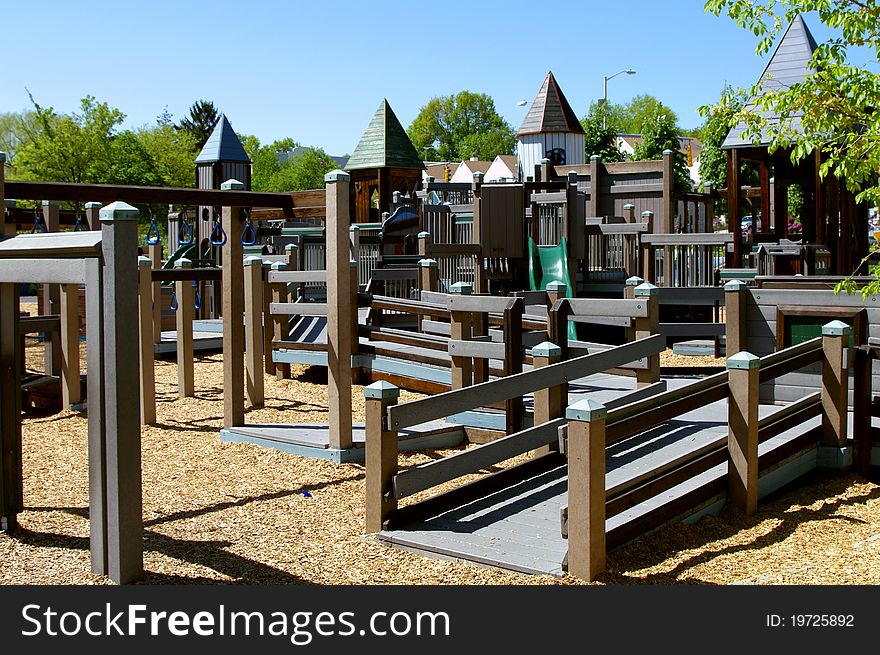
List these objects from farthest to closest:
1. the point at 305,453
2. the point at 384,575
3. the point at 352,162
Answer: the point at 352,162 < the point at 305,453 < the point at 384,575

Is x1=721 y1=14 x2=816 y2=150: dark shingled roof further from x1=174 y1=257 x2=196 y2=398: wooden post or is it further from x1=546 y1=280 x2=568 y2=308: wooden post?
x1=174 y1=257 x2=196 y2=398: wooden post

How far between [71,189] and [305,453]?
3181 mm

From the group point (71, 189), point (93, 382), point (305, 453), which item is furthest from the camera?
point (305, 453)

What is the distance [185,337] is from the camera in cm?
1212

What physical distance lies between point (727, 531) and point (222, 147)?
25438 millimetres

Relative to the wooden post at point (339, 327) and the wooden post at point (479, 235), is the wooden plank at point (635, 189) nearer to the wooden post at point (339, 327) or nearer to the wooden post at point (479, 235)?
the wooden post at point (479, 235)

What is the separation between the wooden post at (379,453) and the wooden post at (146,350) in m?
4.78

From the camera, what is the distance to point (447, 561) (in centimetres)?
587

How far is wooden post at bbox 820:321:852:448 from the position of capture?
8117 mm

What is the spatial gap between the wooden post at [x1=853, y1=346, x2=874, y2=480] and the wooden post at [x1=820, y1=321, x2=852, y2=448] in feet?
0.33

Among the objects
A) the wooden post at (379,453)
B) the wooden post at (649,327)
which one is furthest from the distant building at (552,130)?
the wooden post at (379,453)

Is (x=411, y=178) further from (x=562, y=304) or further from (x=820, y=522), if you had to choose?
(x=820, y=522)

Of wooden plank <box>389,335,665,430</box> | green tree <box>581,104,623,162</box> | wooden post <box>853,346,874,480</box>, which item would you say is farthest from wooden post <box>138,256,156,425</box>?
green tree <box>581,104,623,162</box>

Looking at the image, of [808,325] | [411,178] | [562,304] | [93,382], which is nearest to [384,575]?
[93,382]
